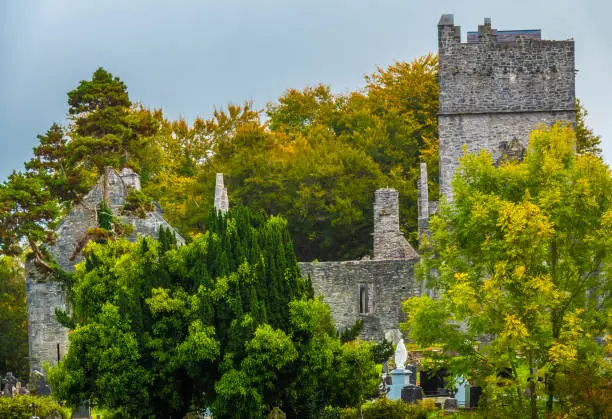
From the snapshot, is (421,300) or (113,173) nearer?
(421,300)

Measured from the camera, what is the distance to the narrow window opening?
2138 inches

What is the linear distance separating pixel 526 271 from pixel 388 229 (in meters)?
20.4

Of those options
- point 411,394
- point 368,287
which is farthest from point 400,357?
point 368,287

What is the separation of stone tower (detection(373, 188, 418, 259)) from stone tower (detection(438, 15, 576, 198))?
3.66 metres

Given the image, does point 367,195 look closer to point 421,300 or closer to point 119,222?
point 119,222

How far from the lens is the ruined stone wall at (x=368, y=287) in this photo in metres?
54.2

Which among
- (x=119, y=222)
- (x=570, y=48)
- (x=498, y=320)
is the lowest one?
(x=498, y=320)

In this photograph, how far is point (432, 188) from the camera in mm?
60531

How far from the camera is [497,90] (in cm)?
5272

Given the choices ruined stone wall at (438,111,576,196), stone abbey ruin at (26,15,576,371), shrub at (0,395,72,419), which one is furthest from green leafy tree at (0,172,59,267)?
ruined stone wall at (438,111,576,196)

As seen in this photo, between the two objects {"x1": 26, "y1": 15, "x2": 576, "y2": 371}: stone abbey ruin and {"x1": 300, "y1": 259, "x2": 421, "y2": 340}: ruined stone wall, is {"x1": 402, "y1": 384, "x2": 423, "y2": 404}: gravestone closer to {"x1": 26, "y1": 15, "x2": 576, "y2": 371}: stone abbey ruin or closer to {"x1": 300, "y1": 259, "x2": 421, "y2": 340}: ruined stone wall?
{"x1": 26, "y1": 15, "x2": 576, "y2": 371}: stone abbey ruin

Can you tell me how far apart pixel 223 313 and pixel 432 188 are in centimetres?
2383

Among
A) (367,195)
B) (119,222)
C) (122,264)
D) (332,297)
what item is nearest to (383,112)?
(367,195)

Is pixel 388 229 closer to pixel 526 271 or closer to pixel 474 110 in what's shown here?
pixel 474 110
